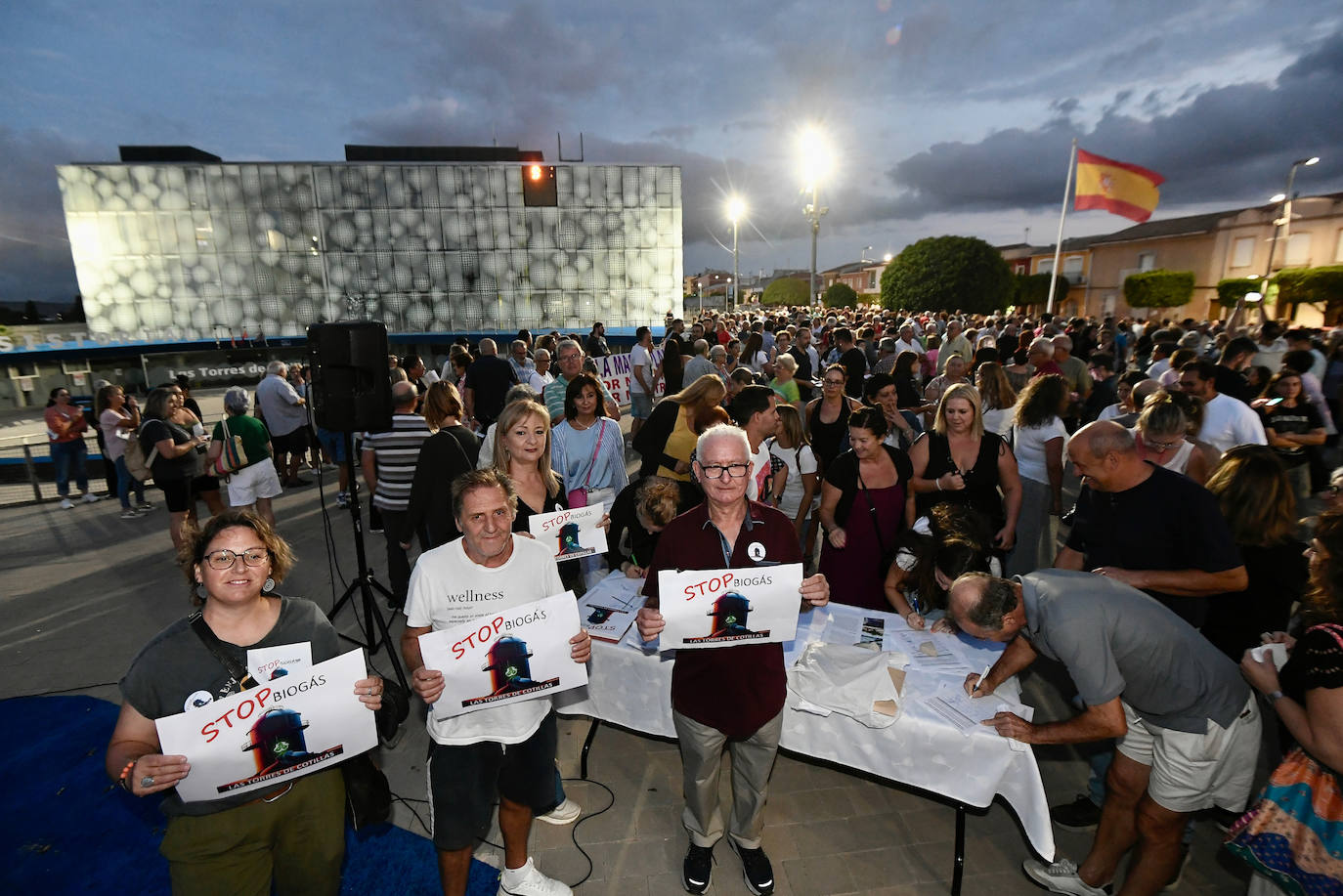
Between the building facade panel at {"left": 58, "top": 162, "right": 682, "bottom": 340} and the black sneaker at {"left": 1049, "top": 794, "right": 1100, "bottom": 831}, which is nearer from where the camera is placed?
the black sneaker at {"left": 1049, "top": 794, "right": 1100, "bottom": 831}

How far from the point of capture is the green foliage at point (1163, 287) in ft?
129

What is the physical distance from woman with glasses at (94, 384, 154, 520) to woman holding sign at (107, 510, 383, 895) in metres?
8.01

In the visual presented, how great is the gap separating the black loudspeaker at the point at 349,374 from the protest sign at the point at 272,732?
254 cm

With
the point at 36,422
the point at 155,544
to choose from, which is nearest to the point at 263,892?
the point at 155,544

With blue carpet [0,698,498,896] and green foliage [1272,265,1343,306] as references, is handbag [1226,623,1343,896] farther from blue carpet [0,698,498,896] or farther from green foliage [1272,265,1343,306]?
green foliage [1272,265,1343,306]

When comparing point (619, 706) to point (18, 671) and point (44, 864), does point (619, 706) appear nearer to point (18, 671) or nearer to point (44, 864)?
point (44, 864)

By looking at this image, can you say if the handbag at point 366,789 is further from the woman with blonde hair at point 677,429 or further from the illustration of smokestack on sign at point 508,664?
the woman with blonde hair at point 677,429

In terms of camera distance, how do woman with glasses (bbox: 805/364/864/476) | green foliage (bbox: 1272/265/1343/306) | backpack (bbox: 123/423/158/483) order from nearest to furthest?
1. woman with glasses (bbox: 805/364/864/476)
2. backpack (bbox: 123/423/158/483)
3. green foliage (bbox: 1272/265/1343/306)

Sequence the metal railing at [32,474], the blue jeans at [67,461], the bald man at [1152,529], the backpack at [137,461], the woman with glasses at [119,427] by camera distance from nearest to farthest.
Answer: the bald man at [1152,529] → the backpack at [137,461] → the woman with glasses at [119,427] → the blue jeans at [67,461] → the metal railing at [32,474]

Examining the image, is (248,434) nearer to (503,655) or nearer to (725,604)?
(503,655)

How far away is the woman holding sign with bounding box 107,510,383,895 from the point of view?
2.01 metres

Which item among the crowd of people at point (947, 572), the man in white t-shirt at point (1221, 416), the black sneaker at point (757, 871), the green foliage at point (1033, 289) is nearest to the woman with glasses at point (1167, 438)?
the crowd of people at point (947, 572)

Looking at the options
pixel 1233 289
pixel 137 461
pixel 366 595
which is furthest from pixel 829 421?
pixel 1233 289

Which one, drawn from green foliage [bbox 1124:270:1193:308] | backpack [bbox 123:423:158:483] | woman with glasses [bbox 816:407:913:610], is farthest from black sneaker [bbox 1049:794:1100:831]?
green foliage [bbox 1124:270:1193:308]
